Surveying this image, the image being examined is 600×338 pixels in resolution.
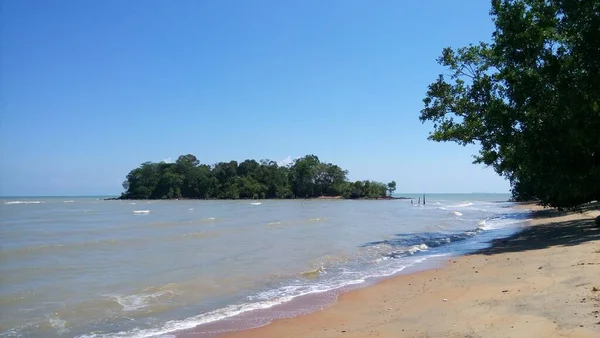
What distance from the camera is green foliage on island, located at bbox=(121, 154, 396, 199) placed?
134000mm

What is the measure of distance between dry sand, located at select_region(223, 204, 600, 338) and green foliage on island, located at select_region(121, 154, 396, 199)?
396ft

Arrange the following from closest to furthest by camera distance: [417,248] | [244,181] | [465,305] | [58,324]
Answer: [465,305] < [58,324] < [417,248] < [244,181]

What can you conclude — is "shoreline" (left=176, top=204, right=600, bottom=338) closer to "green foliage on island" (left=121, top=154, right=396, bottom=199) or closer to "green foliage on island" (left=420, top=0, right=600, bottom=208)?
"green foliage on island" (left=420, top=0, right=600, bottom=208)

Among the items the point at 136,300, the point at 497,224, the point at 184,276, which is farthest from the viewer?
the point at 497,224

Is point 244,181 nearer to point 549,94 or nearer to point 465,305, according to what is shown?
point 549,94

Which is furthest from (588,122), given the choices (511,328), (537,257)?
(511,328)

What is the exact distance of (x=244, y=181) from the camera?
131375 millimetres

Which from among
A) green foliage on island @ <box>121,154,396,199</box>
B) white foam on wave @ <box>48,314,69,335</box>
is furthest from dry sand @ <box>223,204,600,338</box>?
green foliage on island @ <box>121,154,396,199</box>

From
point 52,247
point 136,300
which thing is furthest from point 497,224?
point 136,300

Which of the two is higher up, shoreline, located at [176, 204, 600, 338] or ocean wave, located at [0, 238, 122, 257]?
shoreline, located at [176, 204, 600, 338]

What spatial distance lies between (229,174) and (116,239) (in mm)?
112927

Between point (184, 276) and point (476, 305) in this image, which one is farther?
point (184, 276)

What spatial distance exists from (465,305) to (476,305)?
215 millimetres

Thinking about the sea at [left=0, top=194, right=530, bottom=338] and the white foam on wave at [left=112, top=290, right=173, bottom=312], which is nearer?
the sea at [left=0, top=194, right=530, bottom=338]
